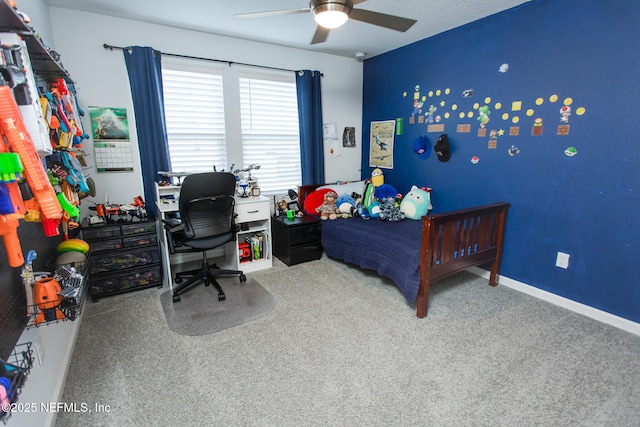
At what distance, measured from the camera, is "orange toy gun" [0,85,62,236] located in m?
0.92

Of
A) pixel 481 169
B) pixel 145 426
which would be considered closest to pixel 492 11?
pixel 481 169

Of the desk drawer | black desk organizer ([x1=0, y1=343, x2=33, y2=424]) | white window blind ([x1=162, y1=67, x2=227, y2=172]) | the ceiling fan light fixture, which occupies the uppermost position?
the ceiling fan light fixture

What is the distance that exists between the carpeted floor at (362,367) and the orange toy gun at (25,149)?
3.66 ft

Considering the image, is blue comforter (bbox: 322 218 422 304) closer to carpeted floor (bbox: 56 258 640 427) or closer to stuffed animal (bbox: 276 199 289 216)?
carpeted floor (bbox: 56 258 640 427)

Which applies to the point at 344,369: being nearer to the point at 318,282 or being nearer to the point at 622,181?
the point at 318,282

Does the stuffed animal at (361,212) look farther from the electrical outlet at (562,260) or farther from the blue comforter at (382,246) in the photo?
the electrical outlet at (562,260)

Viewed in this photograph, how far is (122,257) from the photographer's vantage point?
2699 mm

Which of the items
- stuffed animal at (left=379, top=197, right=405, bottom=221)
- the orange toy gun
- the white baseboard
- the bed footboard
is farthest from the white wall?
the white baseboard

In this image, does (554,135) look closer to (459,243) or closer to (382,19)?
(459,243)

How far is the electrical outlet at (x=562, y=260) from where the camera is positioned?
2.53 m

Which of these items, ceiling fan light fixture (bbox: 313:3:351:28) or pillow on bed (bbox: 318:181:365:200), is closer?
ceiling fan light fixture (bbox: 313:3:351:28)

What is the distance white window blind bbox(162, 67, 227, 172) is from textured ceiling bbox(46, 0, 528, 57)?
0.49 m

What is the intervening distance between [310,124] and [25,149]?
3.14 m

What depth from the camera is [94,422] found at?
151 centimetres
